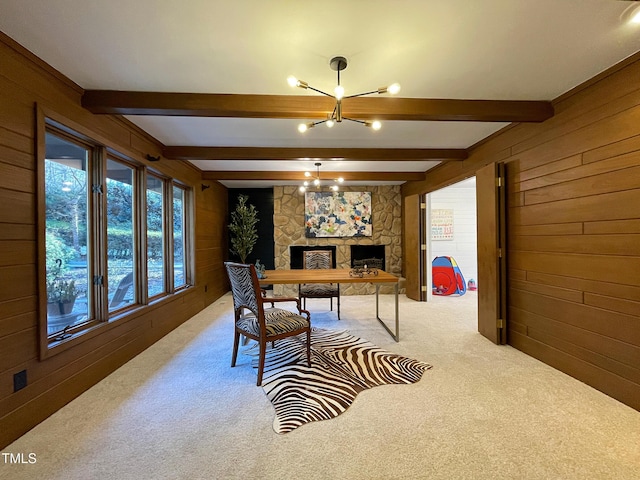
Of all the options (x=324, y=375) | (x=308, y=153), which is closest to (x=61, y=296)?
(x=324, y=375)

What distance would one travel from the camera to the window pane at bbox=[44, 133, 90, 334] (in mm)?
2098

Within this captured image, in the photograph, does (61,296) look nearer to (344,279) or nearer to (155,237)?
(155,237)

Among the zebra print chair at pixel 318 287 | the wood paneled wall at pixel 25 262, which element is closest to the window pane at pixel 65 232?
the wood paneled wall at pixel 25 262

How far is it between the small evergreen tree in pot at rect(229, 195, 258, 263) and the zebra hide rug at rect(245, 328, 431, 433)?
3.12m

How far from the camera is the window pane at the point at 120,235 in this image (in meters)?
2.76

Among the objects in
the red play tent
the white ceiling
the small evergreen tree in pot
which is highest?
the white ceiling

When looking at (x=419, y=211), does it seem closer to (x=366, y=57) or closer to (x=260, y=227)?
(x=260, y=227)

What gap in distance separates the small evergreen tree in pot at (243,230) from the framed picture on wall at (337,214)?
1170mm

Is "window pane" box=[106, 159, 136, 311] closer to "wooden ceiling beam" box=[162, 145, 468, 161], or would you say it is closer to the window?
the window

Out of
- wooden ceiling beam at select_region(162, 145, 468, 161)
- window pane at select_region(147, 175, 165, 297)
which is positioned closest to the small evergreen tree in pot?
window pane at select_region(147, 175, 165, 297)

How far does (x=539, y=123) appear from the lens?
2660 millimetres

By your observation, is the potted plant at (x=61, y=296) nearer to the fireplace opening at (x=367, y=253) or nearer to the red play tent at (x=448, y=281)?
the fireplace opening at (x=367, y=253)

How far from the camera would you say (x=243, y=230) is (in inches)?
234

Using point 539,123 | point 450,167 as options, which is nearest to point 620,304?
point 539,123
